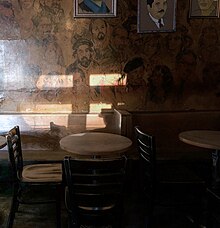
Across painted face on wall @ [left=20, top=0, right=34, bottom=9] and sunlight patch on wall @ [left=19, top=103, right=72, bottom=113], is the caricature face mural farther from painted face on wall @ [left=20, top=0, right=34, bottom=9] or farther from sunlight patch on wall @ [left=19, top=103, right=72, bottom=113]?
sunlight patch on wall @ [left=19, top=103, right=72, bottom=113]

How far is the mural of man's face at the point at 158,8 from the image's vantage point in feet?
14.0

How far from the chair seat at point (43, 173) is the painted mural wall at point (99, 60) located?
1.16 m

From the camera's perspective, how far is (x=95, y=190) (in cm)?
227

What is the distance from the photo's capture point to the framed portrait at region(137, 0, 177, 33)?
427 cm

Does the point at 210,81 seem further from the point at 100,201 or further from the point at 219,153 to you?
the point at 100,201

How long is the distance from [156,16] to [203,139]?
6.31 feet

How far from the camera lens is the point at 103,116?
14.1 feet

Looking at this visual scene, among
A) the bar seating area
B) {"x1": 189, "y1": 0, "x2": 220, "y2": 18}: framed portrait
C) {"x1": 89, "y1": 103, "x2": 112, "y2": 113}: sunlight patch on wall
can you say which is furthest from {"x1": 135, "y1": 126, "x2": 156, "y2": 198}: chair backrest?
{"x1": 189, "y1": 0, "x2": 220, "y2": 18}: framed portrait

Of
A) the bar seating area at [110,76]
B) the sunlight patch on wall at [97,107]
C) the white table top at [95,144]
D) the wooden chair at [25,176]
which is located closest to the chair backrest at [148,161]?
the white table top at [95,144]

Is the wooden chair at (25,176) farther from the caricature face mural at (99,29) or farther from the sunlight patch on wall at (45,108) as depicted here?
the caricature face mural at (99,29)

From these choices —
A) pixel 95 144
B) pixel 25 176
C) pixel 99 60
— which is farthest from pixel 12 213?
pixel 99 60

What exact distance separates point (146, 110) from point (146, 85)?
13.4 inches

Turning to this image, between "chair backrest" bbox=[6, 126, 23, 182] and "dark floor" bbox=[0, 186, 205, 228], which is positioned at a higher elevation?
"chair backrest" bbox=[6, 126, 23, 182]

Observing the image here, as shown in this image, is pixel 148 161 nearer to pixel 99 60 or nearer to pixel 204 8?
pixel 99 60
